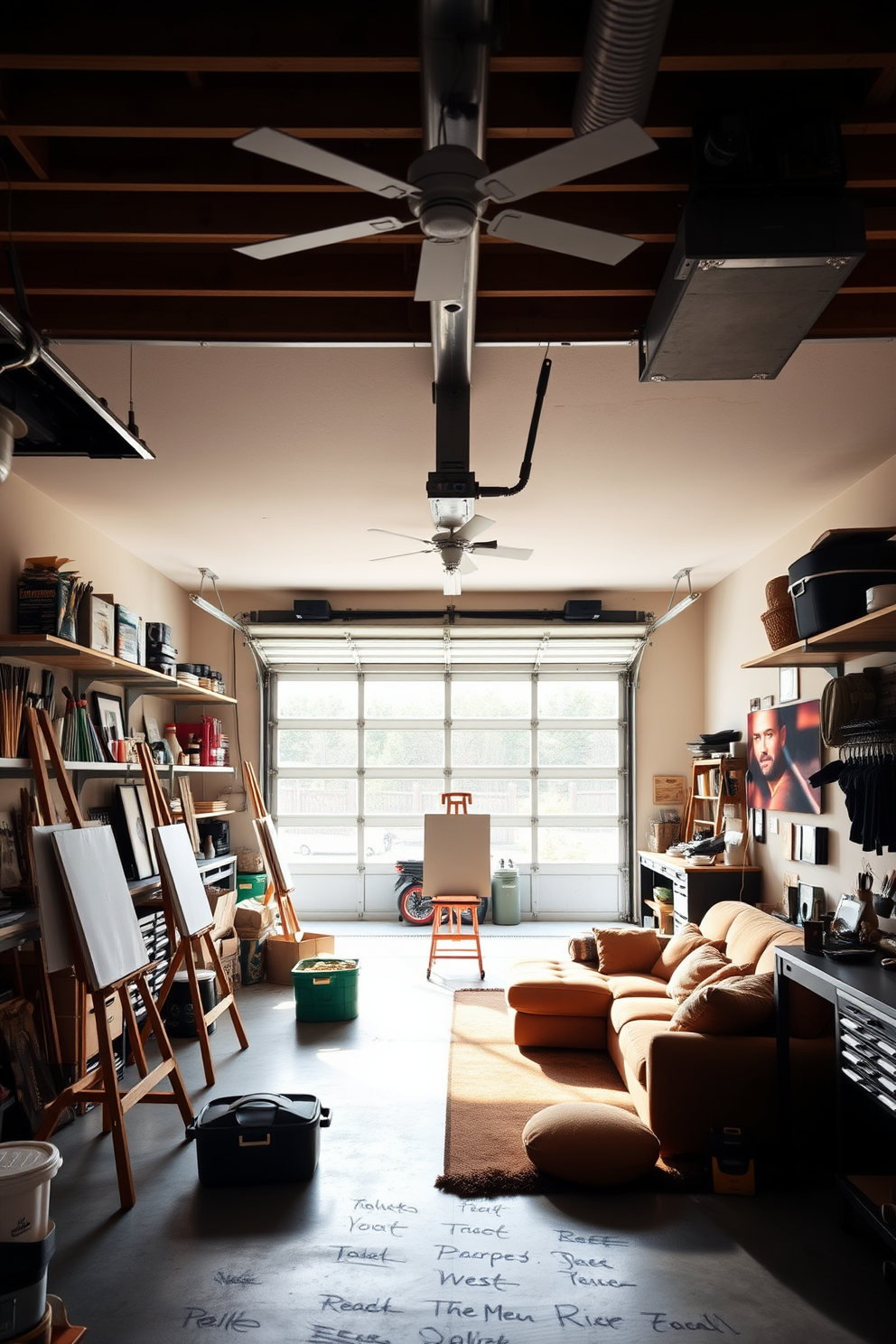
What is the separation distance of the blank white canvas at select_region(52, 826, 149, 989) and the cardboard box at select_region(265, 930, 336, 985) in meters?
3.06

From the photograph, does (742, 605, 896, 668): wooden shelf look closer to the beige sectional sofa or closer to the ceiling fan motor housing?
the beige sectional sofa

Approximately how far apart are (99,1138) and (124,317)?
3.69 metres

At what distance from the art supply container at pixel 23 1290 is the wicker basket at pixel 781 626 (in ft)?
14.5

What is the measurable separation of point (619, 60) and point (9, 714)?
14.0 feet

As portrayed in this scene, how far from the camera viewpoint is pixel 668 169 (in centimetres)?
270

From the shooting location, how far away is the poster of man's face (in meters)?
6.52

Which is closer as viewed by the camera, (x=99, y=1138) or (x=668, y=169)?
(x=668, y=169)

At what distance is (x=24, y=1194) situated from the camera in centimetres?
274

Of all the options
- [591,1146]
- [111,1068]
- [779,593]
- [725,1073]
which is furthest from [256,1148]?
[779,593]

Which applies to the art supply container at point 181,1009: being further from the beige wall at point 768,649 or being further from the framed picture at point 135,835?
the beige wall at point 768,649

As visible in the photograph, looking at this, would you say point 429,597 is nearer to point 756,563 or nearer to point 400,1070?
point 756,563

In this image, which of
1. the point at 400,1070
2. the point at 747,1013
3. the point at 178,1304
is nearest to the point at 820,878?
the point at 747,1013

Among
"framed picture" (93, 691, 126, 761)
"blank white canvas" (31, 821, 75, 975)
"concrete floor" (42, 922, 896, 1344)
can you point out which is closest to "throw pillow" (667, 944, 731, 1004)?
"concrete floor" (42, 922, 896, 1344)

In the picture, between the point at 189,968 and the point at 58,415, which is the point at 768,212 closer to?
the point at 58,415
